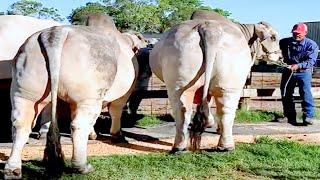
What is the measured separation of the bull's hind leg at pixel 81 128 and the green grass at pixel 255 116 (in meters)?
5.24

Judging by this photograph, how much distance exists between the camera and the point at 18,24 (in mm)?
7891

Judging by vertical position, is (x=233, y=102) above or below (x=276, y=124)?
above

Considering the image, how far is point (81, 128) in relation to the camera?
612 cm

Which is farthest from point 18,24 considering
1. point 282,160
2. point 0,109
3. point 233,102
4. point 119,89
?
point 282,160

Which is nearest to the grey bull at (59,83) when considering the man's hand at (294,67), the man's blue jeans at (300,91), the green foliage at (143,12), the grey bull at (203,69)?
the grey bull at (203,69)

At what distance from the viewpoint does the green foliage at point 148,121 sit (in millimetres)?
10246

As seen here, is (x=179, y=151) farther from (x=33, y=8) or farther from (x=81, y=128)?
(x=33, y=8)

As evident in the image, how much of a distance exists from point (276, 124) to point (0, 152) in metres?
5.40

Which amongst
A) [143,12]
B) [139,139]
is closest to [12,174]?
[139,139]

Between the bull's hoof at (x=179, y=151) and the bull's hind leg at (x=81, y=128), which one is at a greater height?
the bull's hind leg at (x=81, y=128)

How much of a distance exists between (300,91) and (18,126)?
6195 millimetres

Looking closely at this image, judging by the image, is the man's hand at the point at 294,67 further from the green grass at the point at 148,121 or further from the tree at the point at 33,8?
the tree at the point at 33,8

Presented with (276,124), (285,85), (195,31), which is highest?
(195,31)

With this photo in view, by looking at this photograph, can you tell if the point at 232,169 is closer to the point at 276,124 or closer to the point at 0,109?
the point at 276,124
